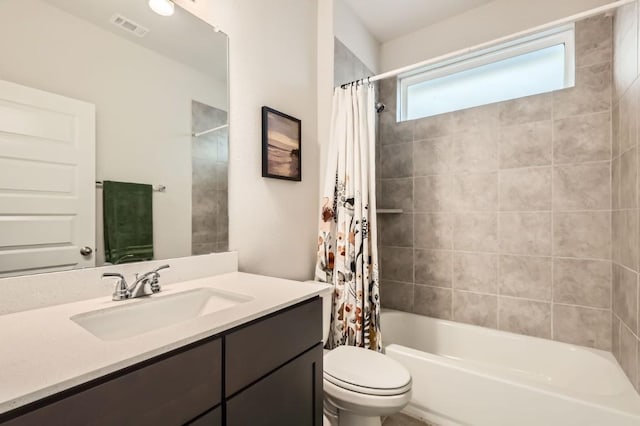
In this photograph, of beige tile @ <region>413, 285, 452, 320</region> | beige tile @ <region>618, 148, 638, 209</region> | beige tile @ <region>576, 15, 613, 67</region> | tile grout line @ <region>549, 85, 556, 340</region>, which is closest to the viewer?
beige tile @ <region>618, 148, 638, 209</region>

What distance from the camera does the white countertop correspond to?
483mm

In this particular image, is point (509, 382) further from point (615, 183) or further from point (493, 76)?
point (493, 76)

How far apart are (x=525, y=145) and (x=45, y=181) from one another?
2537 millimetres

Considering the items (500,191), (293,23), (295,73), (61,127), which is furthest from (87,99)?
(500,191)

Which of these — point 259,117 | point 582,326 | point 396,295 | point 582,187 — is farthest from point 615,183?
point 259,117

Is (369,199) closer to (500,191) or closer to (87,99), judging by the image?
(500,191)

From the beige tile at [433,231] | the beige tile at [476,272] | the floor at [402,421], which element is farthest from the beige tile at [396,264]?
the floor at [402,421]

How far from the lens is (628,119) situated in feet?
4.91

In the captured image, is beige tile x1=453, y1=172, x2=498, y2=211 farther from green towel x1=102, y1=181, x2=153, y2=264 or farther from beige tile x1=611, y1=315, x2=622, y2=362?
green towel x1=102, y1=181, x2=153, y2=264

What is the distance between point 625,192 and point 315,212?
1.66m

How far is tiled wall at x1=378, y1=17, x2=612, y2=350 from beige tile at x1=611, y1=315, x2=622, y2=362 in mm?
51

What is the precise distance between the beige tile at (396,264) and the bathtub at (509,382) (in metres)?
0.39

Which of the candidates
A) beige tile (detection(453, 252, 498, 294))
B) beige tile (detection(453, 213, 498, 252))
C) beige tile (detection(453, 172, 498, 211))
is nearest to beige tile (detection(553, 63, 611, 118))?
beige tile (detection(453, 172, 498, 211))

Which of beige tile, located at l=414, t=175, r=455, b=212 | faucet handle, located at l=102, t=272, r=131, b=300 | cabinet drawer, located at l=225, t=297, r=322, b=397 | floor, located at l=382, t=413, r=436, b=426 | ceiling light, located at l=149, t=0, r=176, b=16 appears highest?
ceiling light, located at l=149, t=0, r=176, b=16
